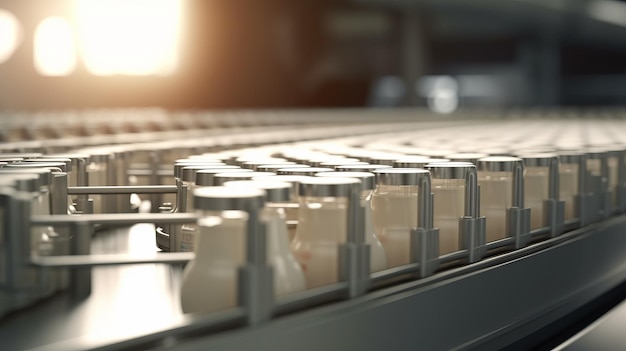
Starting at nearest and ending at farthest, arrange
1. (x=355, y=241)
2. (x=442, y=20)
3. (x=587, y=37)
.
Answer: (x=355, y=241), (x=442, y=20), (x=587, y=37)

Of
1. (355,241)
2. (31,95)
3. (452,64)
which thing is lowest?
(355,241)

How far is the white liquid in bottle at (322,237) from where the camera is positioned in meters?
1.10

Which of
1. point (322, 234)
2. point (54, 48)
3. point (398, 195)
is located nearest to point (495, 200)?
point (398, 195)

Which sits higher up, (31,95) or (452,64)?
(452,64)

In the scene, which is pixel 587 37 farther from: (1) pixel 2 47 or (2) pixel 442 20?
(1) pixel 2 47

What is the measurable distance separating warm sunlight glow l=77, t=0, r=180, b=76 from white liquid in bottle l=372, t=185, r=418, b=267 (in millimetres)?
4286

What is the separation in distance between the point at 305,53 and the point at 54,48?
1.91 meters

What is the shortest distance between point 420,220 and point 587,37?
8603mm

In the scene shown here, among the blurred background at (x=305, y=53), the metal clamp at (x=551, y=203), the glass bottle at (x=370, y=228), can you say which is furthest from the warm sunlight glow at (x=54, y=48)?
the glass bottle at (x=370, y=228)

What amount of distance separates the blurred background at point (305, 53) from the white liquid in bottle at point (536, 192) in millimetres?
3987

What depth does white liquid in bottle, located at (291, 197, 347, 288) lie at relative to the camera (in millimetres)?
1101

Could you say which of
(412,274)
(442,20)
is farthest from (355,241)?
(442,20)

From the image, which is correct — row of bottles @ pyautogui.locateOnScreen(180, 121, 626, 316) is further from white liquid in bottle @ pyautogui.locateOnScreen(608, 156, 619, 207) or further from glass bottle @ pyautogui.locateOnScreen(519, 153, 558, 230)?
white liquid in bottle @ pyautogui.locateOnScreen(608, 156, 619, 207)

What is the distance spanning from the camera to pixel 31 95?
5.24 m
